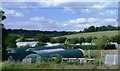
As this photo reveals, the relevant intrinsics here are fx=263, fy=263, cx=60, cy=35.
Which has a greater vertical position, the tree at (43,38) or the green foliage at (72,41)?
the tree at (43,38)

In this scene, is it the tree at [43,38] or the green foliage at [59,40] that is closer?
the tree at [43,38]

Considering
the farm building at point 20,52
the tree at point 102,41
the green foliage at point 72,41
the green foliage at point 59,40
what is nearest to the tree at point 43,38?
the green foliage at point 59,40

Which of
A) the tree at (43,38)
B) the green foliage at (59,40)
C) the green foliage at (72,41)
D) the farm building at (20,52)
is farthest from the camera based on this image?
the green foliage at (72,41)

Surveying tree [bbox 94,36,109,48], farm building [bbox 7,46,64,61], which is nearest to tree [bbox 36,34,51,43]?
tree [bbox 94,36,109,48]

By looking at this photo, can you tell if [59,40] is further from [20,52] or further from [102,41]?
[20,52]

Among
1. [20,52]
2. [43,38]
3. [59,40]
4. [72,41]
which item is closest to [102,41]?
[72,41]

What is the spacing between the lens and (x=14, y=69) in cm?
1116

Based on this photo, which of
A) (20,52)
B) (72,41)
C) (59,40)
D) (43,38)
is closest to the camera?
(20,52)

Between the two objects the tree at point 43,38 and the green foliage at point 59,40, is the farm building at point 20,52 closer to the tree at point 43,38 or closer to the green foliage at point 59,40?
the tree at point 43,38

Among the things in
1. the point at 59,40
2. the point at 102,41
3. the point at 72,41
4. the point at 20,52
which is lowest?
the point at 72,41

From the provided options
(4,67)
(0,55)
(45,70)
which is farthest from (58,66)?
(0,55)

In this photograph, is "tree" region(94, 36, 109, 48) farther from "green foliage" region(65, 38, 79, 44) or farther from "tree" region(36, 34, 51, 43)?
"tree" region(36, 34, 51, 43)

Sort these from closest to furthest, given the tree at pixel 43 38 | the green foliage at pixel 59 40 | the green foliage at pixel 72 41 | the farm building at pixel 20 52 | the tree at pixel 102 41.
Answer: the farm building at pixel 20 52
the tree at pixel 102 41
the tree at pixel 43 38
the green foliage at pixel 59 40
the green foliage at pixel 72 41

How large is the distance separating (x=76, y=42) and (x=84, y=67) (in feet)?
123
